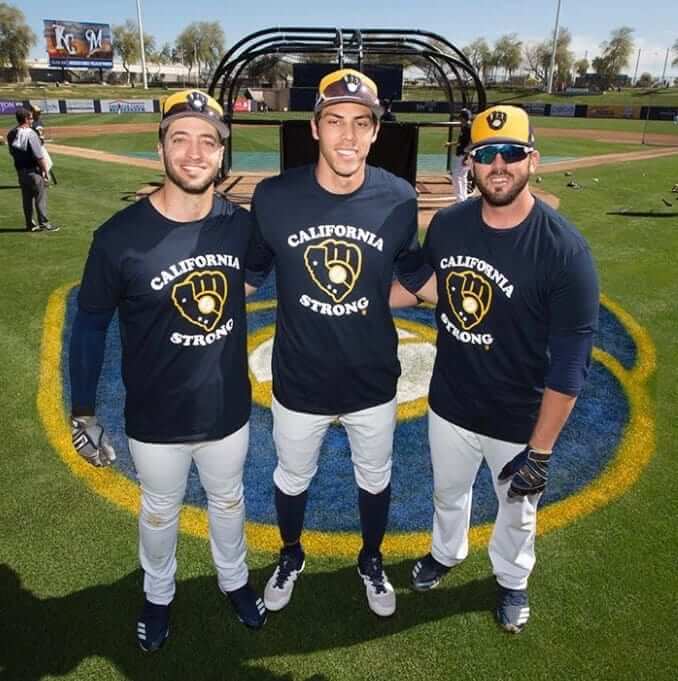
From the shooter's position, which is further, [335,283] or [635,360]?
[635,360]

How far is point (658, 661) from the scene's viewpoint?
9.98ft

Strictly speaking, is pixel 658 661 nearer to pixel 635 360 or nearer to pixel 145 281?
pixel 145 281

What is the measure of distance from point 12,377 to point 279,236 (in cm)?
444

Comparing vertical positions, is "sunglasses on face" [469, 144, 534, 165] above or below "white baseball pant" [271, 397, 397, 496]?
above

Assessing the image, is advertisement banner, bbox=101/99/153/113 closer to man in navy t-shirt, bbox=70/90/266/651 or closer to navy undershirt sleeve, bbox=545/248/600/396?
man in navy t-shirt, bbox=70/90/266/651

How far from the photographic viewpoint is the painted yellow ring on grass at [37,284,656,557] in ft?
12.8

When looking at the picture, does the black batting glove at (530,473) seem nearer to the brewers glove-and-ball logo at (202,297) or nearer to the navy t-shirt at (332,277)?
the navy t-shirt at (332,277)

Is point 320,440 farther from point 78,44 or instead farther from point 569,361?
point 78,44

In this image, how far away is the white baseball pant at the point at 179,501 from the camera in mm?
2916

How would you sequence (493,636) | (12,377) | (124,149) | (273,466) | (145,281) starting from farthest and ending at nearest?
(124,149) < (12,377) < (273,466) < (493,636) < (145,281)

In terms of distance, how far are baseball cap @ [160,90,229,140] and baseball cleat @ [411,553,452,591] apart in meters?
2.75

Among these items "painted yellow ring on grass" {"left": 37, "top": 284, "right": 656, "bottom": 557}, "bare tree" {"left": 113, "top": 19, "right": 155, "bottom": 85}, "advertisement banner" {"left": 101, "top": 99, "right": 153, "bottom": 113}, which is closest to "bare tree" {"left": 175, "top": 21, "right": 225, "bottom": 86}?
"bare tree" {"left": 113, "top": 19, "right": 155, "bottom": 85}

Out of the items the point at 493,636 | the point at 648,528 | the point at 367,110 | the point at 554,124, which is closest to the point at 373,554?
the point at 493,636

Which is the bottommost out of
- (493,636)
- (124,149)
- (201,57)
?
(493,636)
